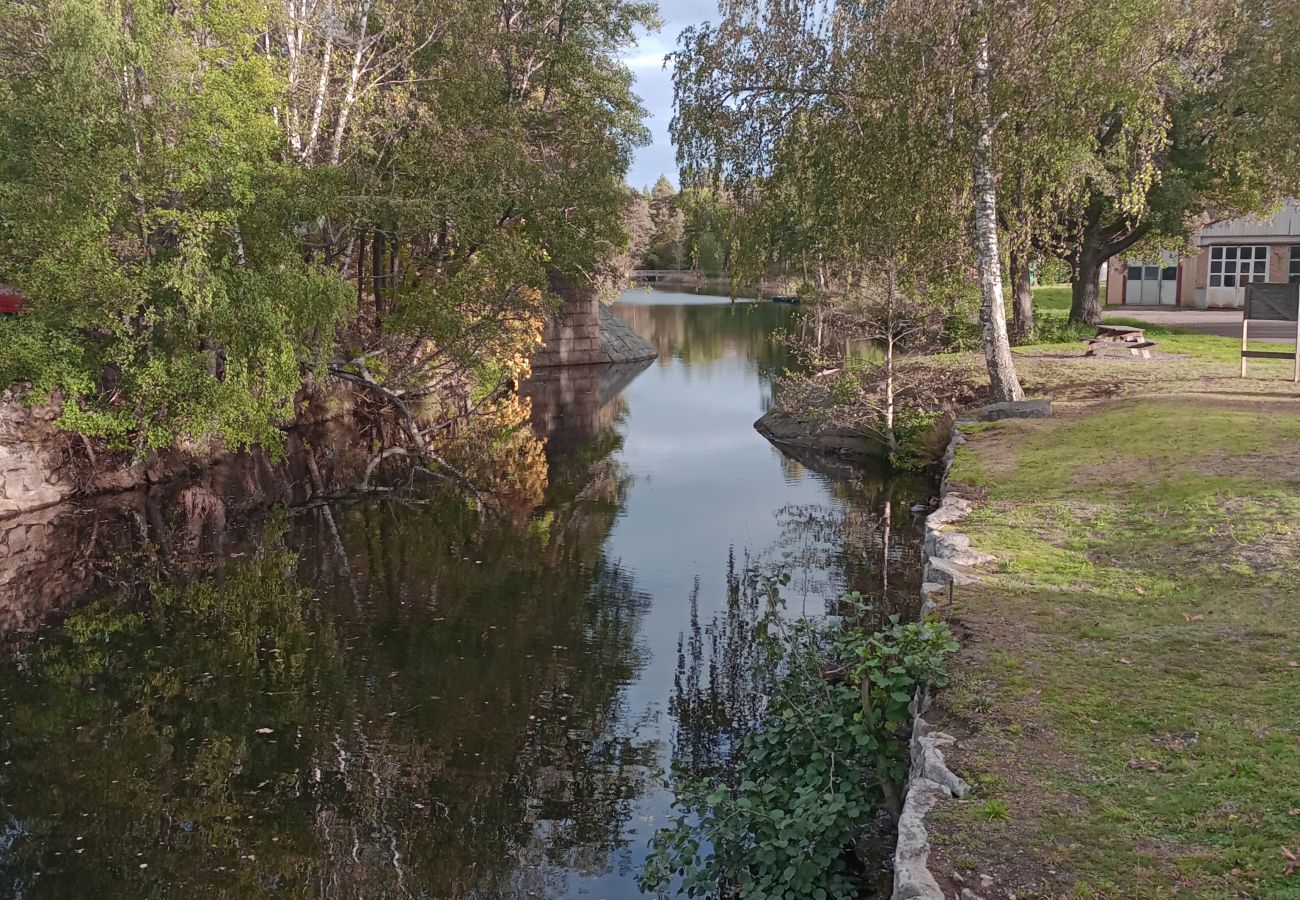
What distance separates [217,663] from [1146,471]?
32.9ft

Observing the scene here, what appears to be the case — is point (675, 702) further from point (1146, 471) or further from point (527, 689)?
point (1146, 471)

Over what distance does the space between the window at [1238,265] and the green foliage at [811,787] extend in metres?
34.8

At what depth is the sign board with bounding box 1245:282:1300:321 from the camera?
57.9ft

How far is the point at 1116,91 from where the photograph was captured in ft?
51.4

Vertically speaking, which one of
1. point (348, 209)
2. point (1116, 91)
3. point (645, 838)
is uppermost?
point (1116, 91)

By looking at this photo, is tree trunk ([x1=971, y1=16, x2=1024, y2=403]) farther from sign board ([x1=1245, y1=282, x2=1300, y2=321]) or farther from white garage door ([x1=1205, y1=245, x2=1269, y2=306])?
white garage door ([x1=1205, y1=245, x2=1269, y2=306])

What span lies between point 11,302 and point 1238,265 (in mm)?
35988

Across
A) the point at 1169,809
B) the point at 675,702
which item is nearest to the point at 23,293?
the point at 675,702

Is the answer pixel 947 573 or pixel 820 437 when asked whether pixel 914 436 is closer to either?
pixel 820 437

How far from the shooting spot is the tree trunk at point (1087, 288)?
2795 centimetres

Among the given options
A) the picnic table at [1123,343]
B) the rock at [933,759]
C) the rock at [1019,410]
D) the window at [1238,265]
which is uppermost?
the window at [1238,265]

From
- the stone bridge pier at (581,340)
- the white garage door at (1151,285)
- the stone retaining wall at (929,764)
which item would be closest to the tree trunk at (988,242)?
the stone retaining wall at (929,764)

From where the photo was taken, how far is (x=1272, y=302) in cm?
1792

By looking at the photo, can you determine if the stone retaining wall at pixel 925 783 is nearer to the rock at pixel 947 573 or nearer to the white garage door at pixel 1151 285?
the rock at pixel 947 573
